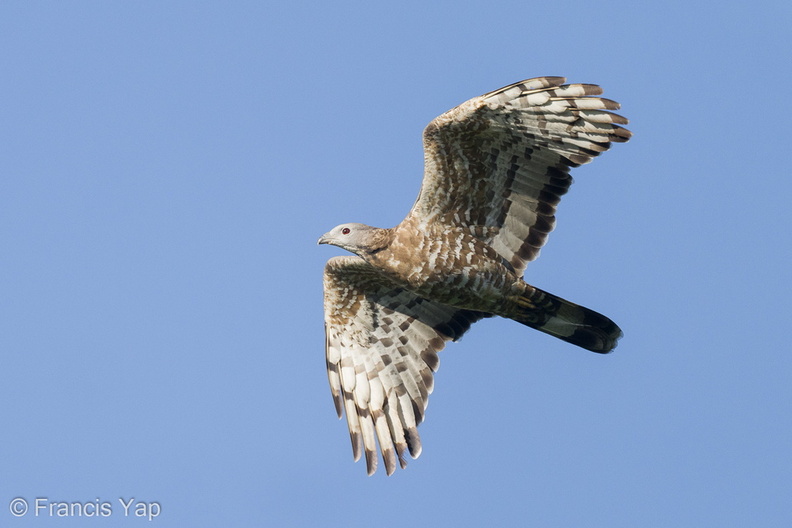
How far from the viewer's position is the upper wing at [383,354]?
49.0 ft

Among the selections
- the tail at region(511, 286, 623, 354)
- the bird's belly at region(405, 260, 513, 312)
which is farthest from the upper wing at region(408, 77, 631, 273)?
the tail at region(511, 286, 623, 354)

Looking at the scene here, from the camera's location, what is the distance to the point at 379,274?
14203 mm

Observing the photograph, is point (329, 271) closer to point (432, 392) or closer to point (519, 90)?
point (432, 392)

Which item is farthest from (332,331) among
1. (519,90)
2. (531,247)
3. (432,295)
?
(519,90)

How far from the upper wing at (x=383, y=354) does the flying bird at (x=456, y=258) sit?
1 centimetres

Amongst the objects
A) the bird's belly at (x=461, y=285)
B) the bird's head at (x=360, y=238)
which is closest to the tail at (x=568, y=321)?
the bird's belly at (x=461, y=285)

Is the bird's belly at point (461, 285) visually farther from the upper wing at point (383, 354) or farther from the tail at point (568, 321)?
the upper wing at point (383, 354)

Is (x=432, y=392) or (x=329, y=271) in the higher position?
(x=329, y=271)

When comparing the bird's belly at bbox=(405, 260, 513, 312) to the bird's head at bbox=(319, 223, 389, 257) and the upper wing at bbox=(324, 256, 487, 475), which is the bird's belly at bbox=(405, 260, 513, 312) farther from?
the upper wing at bbox=(324, 256, 487, 475)

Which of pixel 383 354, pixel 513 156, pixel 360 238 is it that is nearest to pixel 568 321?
pixel 513 156

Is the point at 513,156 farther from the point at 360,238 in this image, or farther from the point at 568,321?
the point at 568,321

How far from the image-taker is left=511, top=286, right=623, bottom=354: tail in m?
14.1

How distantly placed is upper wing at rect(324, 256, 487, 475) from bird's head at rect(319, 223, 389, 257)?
100 centimetres

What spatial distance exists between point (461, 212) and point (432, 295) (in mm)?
1035
